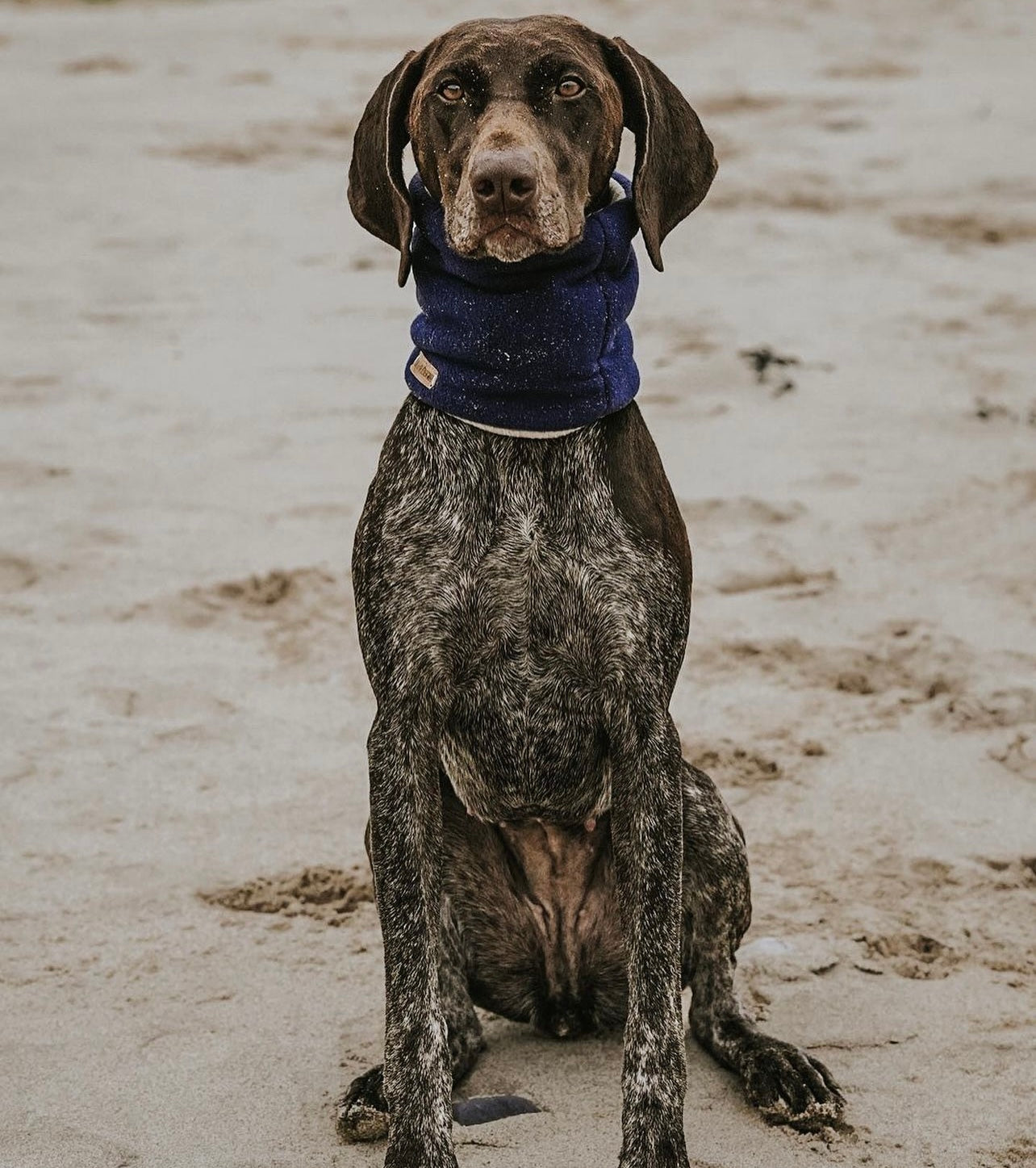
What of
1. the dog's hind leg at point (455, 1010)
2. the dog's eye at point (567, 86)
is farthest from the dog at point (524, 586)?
the dog's hind leg at point (455, 1010)

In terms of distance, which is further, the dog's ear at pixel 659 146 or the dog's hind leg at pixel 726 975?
the dog's hind leg at pixel 726 975

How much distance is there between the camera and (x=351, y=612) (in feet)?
21.4

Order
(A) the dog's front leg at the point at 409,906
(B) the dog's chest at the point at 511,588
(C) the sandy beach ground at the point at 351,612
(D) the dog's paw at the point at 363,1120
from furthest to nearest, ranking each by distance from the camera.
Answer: (C) the sandy beach ground at the point at 351,612, (D) the dog's paw at the point at 363,1120, (B) the dog's chest at the point at 511,588, (A) the dog's front leg at the point at 409,906

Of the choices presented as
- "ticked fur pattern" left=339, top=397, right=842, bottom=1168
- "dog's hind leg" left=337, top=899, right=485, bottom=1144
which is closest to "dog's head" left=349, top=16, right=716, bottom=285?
"ticked fur pattern" left=339, top=397, right=842, bottom=1168

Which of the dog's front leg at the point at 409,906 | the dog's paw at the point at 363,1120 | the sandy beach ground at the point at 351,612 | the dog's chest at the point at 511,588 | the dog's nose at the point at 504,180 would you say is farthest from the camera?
→ the sandy beach ground at the point at 351,612

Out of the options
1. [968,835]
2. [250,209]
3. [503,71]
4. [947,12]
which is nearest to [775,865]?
[968,835]

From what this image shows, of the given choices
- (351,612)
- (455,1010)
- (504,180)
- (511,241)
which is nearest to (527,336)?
(511,241)

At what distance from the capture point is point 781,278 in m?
9.55

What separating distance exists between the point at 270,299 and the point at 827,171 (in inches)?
139

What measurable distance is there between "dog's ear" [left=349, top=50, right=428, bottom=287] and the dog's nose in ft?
0.99

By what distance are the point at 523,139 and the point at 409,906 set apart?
1.45 meters

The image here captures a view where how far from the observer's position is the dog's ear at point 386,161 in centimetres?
396

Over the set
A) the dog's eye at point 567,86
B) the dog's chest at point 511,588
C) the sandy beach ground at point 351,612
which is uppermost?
the dog's eye at point 567,86

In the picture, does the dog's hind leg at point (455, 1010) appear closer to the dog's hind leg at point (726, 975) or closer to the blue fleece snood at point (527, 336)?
the dog's hind leg at point (726, 975)
